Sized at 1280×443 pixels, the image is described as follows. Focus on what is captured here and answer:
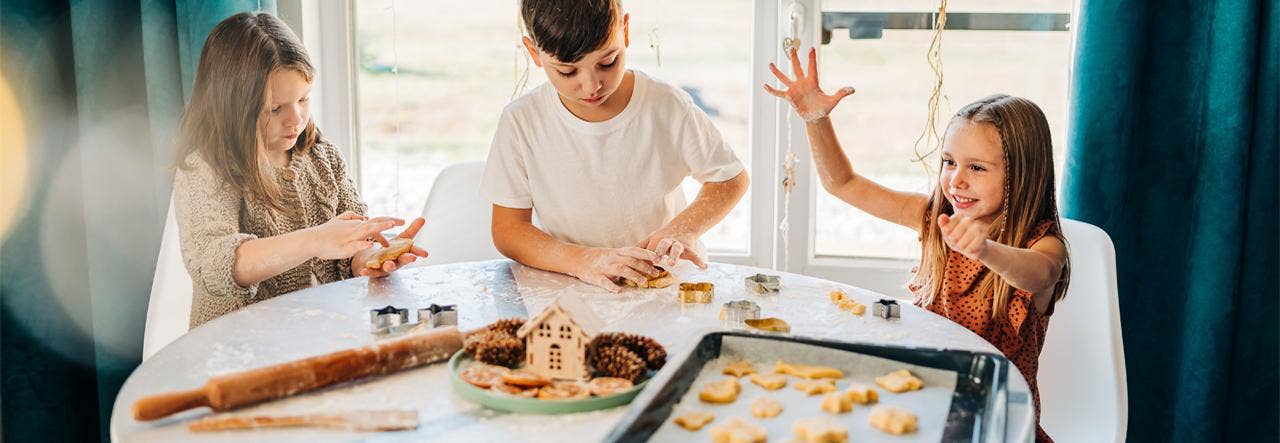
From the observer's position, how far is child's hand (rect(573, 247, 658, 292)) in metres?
1.57

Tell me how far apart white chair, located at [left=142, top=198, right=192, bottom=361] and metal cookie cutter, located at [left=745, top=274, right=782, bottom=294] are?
101 centimetres

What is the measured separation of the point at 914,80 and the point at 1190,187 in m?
0.62

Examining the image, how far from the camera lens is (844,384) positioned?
1062 millimetres

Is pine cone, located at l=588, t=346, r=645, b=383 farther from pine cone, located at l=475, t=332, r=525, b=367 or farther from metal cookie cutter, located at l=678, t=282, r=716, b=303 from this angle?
metal cookie cutter, located at l=678, t=282, r=716, b=303

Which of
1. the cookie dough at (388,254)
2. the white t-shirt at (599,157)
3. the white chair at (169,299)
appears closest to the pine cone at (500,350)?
the cookie dough at (388,254)

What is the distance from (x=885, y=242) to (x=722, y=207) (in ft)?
2.51

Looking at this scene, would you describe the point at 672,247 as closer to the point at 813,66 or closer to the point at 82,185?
the point at 813,66

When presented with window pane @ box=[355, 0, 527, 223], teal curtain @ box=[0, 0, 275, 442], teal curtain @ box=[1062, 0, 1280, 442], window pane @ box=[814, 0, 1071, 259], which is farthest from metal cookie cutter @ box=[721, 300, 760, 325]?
teal curtain @ box=[0, 0, 275, 442]

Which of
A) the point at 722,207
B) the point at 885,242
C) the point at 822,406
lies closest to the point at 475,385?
the point at 822,406

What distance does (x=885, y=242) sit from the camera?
2.49 metres

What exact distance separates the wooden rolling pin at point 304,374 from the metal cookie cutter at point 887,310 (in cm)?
59

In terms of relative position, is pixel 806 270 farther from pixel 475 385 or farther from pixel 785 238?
pixel 475 385

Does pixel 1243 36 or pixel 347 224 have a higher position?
pixel 1243 36

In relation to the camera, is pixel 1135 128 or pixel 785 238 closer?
pixel 1135 128
